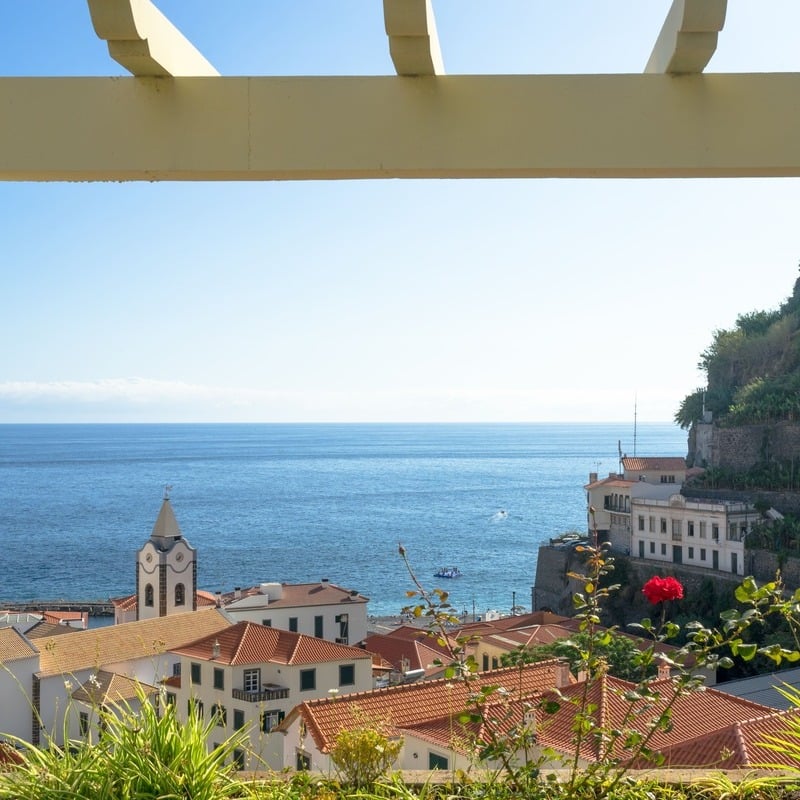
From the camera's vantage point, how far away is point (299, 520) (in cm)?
7619

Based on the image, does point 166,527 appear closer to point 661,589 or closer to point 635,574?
point 635,574

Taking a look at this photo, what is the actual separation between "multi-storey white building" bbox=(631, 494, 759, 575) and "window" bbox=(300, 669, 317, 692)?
1481 centimetres

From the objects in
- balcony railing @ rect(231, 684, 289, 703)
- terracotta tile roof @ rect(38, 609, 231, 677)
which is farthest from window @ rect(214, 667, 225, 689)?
terracotta tile roof @ rect(38, 609, 231, 677)

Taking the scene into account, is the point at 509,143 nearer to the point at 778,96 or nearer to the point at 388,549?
the point at 778,96

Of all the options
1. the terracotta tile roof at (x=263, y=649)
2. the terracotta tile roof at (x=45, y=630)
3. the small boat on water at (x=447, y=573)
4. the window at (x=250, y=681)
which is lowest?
the small boat on water at (x=447, y=573)

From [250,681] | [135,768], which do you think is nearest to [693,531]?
[250,681]

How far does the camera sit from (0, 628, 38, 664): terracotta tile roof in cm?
2269

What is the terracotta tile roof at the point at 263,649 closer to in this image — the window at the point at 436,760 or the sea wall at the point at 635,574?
the sea wall at the point at 635,574

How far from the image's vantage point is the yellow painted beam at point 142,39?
1.66 metres

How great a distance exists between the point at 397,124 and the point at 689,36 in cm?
58

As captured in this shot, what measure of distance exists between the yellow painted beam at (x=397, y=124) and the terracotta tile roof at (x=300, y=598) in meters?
30.1

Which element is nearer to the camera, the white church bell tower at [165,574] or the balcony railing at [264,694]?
the balcony railing at [264,694]

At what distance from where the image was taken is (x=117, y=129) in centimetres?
185

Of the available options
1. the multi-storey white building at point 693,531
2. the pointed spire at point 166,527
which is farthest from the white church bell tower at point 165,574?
the multi-storey white building at point 693,531
